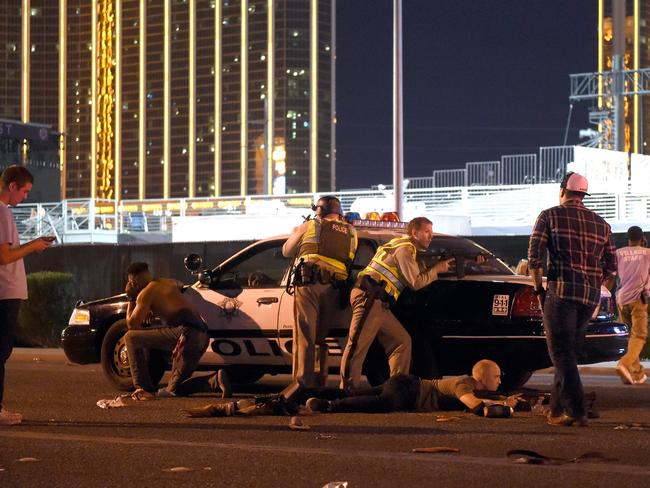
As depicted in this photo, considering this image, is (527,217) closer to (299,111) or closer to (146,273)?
(146,273)

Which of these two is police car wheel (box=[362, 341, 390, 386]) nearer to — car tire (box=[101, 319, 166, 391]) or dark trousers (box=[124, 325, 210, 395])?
dark trousers (box=[124, 325, 210, 395])

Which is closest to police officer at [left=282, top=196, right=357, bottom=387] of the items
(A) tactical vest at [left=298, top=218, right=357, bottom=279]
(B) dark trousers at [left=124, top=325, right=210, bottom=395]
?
(A) tactical vest at [left=298, top=218, right=357, bottom=279]

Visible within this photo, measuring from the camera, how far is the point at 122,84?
17975 cm

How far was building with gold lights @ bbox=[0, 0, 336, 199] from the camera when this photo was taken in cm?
17200

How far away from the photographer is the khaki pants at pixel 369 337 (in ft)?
38.0

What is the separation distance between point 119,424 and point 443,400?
104 inches

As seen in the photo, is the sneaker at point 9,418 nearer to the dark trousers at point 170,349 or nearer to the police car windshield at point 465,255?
the dark trousers at point 170,349

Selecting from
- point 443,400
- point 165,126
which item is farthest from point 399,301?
point 165,126

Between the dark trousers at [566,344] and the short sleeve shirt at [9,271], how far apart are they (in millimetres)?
3769

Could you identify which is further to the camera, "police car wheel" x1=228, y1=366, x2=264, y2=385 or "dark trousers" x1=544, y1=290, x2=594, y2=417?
"police car wheel" x1=228, y1=366, x2=264, y2=385

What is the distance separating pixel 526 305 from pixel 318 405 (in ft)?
6.98

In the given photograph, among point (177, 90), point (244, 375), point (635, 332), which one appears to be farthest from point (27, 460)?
point (177, 90)

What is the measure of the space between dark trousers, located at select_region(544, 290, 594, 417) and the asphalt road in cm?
21

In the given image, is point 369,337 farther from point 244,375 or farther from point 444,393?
point 244,375
